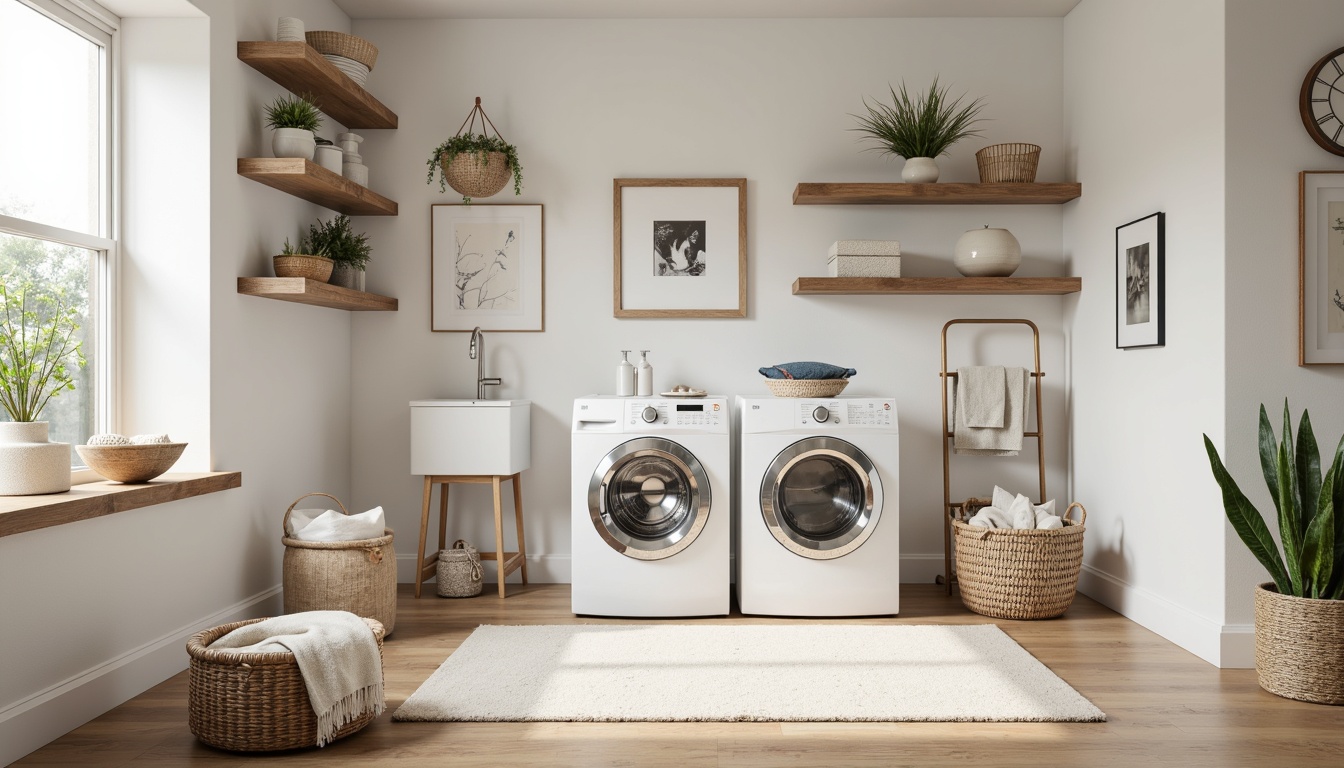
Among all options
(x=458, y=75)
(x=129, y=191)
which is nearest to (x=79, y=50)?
(x=129, y=191)

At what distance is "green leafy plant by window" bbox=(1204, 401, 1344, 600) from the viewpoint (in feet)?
7.99

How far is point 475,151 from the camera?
3844 mm

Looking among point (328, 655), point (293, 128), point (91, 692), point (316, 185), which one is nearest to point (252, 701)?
point (328, 655)

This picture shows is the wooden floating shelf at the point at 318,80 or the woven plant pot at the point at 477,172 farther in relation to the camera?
the woven plant pot at the point at 477,172

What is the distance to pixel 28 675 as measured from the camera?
2.13 m

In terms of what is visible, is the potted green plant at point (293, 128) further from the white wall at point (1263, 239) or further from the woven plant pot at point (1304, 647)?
the woven plant pot at point (1304, 647)

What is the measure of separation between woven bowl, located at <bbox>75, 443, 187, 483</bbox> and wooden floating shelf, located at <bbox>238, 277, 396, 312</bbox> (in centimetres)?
71

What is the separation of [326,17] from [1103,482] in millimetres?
3921

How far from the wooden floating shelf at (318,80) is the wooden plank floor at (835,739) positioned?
6.97ft

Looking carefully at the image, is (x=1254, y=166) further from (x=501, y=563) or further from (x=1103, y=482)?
(x=501, y=563)

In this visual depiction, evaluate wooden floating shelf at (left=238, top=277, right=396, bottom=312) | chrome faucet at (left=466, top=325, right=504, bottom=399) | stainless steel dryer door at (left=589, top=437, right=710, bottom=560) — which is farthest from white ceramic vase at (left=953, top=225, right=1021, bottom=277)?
wooden floating shelf at (left=238, top=277, right=396, bottom=312)

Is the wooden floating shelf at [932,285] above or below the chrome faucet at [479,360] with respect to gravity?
above

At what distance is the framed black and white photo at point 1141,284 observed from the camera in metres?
3.11

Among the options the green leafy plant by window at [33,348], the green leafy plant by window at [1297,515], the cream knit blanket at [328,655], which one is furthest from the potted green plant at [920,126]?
the green leafy plant by window at [33,348]
